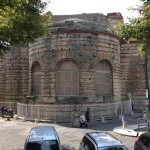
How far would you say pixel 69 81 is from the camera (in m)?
25.8

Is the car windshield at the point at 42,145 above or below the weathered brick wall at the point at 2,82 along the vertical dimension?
below

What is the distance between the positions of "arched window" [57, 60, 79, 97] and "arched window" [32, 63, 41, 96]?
2541 millimetres

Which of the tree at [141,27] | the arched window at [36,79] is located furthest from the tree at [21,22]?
the arched window at [36,79]

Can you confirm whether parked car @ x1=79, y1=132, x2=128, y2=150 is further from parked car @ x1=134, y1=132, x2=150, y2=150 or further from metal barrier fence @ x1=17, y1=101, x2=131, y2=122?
metal barrier fence @ x1=17, y1=101, x2=131, y2=122

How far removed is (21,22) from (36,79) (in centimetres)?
1282

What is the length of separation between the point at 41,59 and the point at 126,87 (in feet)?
36.2

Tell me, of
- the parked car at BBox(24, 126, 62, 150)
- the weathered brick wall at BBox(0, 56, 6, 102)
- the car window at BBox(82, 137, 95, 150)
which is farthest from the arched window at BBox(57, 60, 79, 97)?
the car window at BBox(82, 137, 95, 150)

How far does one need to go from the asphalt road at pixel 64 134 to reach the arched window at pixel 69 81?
124 inches

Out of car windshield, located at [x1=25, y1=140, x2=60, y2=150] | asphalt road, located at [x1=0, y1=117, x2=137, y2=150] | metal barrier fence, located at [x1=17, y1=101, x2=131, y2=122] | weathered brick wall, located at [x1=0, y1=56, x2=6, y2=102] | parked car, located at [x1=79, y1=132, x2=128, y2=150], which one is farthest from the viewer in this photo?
weathered brick wall, located at [x1=0, y1=56, x2=6, y2=102]

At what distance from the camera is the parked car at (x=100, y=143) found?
10.8 m

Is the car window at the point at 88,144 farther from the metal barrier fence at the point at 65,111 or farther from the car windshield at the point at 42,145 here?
the metal barrier fence at the point at 65,111

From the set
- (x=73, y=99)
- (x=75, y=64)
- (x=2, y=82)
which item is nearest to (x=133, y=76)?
(x=75, y=64)

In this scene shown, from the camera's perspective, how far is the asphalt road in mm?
16669

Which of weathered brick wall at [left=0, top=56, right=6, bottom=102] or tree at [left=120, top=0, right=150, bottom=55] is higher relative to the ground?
tree at [left=120, top=0, right=150, bottom=55]
